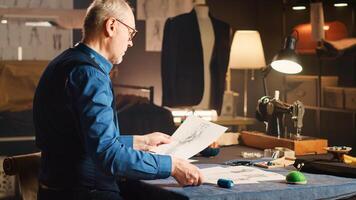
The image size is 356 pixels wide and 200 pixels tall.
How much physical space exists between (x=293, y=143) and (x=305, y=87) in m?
2.12

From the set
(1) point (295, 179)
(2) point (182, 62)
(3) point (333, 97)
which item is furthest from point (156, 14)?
(1) point (295, 179)

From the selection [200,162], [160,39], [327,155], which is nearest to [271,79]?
[160,39]

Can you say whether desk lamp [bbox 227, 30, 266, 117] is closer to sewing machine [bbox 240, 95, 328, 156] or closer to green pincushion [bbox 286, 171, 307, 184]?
sewing machine [bbox 240, 95, 328, 156]

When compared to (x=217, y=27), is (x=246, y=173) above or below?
below

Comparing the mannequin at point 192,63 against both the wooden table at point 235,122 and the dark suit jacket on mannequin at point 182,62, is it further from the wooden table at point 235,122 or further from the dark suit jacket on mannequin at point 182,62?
the wooden table at point 235,122

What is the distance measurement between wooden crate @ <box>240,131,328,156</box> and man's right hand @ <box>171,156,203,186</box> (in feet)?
3.12

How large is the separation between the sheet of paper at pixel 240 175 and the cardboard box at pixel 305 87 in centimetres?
247

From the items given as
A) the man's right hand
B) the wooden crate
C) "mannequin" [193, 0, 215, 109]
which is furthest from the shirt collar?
"mannequin" [193, 0, 215, 109]

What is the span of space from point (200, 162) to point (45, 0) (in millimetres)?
2525

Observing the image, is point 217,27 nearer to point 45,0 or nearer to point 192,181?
point 45,0

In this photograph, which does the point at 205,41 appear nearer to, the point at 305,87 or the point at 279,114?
the point at 305,87

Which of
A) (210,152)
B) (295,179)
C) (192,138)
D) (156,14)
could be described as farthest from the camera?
(156,14)

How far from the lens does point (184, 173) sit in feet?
5.90

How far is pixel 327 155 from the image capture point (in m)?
2.66
